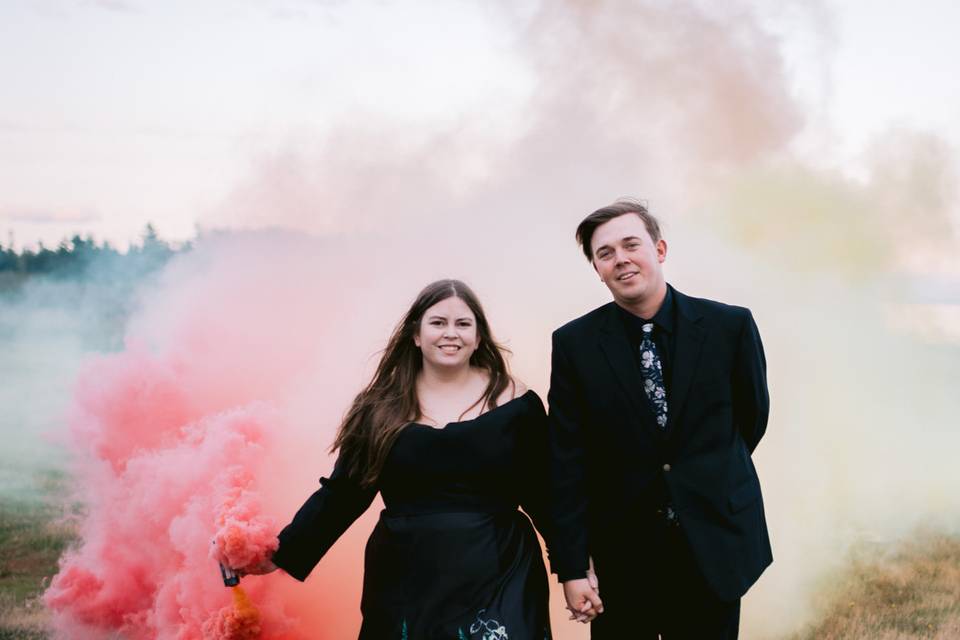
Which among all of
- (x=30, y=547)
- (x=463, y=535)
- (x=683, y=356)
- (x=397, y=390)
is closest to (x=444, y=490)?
(x=463, y=535)

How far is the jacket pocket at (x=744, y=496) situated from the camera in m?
4.20

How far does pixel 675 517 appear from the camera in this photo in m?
4.22

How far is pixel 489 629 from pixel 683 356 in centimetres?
173

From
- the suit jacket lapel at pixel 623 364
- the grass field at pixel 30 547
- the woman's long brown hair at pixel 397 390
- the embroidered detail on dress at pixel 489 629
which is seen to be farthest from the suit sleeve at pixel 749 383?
the grass field at pixel 30 547

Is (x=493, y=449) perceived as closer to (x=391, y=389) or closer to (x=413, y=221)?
(x=391, y=389)

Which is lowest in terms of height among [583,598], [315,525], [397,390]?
[583,598]

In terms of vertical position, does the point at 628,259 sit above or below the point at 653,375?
above

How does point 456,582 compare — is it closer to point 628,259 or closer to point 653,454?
point 653,454

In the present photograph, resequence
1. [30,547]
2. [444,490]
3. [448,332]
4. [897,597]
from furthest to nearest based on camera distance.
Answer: [30,547], [897,597], [448,332], [444,490]

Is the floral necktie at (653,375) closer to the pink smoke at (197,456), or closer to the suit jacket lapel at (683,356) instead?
the suit jacket lapel at (683,356)

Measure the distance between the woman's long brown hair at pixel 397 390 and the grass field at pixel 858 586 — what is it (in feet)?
15.5

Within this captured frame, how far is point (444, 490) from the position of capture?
4.64m

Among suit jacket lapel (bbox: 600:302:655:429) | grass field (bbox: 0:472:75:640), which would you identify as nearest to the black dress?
suit jacket lapel (bbox: 600:302:655:429)

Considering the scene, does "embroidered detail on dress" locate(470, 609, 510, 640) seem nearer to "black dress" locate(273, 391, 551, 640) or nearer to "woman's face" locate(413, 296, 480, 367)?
"black dress" locate(273, 391, 551, 640)
